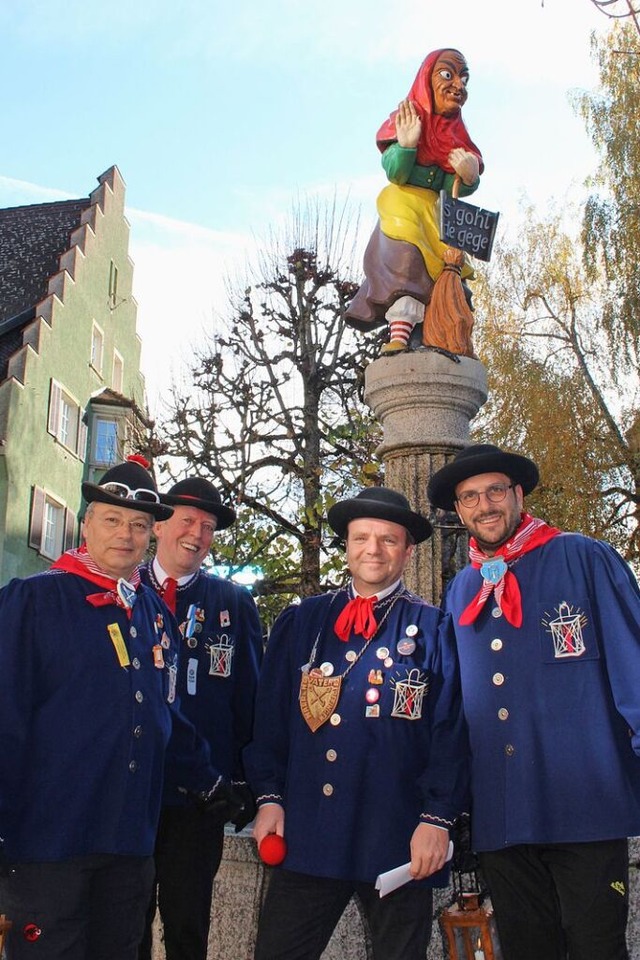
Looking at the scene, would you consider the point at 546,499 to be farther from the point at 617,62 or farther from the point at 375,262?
the point at 375,262

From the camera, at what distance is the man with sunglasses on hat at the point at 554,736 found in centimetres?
298

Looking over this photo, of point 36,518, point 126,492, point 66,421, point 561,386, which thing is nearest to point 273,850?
point 126,492

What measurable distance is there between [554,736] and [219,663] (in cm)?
139

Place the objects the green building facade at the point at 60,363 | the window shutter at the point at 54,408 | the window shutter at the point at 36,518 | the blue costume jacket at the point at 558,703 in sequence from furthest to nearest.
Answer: the window shutter at the point at 54,408
the window shutter at the point at 36,518
the green building facade at the point at 60,363
the blue costume jacket at the point at 558,703

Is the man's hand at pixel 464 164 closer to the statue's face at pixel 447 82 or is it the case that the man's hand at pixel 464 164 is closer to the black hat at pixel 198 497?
the statue's face at pixel 447 82

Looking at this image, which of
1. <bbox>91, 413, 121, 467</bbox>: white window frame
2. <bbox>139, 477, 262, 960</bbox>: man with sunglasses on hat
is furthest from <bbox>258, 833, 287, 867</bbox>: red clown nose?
<bbox>91, 413, 121, 467</bbox>: white window frame

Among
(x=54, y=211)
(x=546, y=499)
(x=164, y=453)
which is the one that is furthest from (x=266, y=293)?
(x=54, y=211)

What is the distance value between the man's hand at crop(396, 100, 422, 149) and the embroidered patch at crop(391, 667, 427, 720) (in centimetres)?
388

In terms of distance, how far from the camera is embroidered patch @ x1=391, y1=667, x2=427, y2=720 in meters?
3.28

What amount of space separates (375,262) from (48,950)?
444 centimetres

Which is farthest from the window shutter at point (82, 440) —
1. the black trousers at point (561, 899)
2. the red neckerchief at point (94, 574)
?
the black trousers at point (561, 899)

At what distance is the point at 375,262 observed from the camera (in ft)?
20.7

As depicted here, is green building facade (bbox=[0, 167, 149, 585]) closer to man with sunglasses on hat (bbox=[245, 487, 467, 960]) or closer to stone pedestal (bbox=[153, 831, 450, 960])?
stone pedestal (bbox=[153, 831, 450, 960])

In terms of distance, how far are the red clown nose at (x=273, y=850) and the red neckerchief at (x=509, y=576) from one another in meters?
0.89
